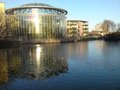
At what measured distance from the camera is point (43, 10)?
12350 centimetres

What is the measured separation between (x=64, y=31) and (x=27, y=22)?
2071 cm

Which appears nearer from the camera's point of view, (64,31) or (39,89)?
(39,89)

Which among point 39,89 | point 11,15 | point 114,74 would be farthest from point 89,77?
point 11,15

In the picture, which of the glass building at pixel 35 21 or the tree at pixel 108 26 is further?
the tree at pixel 108 26

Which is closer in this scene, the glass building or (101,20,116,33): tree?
the glass building

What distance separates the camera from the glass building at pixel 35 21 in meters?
119

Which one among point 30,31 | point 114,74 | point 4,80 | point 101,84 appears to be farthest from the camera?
point 30,31

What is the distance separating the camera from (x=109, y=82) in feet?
66.4

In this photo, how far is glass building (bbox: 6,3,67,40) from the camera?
119062 mm

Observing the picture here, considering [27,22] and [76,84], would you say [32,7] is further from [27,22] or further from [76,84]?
[76,84]

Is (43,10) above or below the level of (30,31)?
above

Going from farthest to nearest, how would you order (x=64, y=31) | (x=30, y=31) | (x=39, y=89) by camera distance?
(x=64, y=31) → (x=30, y=31) → (x=39, y=89)

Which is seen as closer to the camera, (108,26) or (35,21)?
(35,21)

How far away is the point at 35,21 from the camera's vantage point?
121m
